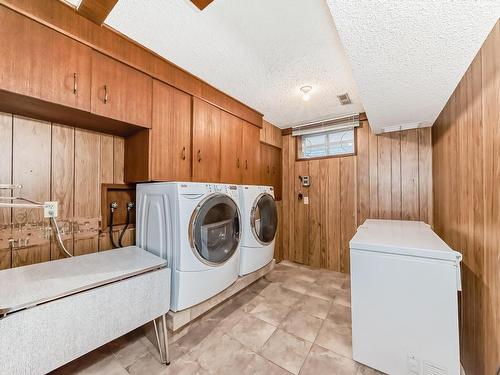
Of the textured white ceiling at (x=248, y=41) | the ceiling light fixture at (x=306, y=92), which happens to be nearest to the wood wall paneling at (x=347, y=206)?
the textured white ceiling at (x=248, y=41)

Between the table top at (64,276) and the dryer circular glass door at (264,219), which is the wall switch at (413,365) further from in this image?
the table top at (64,276)

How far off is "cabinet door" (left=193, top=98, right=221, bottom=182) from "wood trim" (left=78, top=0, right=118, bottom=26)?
2.72 ft

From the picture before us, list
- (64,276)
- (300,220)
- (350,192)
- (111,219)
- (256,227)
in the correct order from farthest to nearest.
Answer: (300,220) → (350,192) → (256,227) → (111,219) → (64,276)

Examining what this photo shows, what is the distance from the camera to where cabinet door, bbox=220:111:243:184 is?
7.62 ft

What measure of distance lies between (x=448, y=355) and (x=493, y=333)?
259 mm

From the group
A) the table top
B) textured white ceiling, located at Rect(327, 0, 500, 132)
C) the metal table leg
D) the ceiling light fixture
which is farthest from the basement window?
the metal table leg

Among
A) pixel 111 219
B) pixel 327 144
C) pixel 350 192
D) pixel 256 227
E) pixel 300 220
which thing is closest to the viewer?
pixel 111 219

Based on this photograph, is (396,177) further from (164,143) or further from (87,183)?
(87,183)

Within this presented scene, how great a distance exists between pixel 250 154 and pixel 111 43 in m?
1.71

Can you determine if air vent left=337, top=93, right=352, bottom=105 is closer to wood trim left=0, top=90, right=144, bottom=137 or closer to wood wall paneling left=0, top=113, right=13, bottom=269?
wood trim left=0, top=90, right=144, bottom=137

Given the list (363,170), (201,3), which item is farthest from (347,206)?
(201,3)

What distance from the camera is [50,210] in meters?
1.49

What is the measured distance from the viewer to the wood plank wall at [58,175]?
4.51 ft

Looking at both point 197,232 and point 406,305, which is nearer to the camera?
point 406,305
